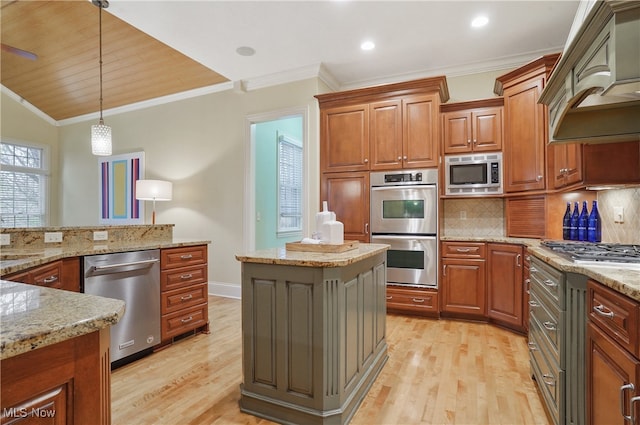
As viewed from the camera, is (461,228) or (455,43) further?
(461,228)

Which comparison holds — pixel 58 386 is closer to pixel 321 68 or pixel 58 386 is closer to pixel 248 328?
pixel 248 328

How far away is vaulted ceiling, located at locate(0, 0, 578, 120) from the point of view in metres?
3.03

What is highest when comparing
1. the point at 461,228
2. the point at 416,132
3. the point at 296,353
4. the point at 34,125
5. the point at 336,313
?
the point at 34,125

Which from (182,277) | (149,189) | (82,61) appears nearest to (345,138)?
(182,277)

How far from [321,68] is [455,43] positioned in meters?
1.55

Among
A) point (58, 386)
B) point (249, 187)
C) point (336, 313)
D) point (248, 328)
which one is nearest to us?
point (58, 386)

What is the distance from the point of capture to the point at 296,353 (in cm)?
180

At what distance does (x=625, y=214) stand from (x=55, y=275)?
12.7ft

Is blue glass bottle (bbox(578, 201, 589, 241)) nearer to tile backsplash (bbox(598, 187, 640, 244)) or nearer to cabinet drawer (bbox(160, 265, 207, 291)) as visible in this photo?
tile backsplash (bbox(598, 187, 640, 244))

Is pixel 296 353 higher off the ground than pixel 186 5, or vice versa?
pixel 186 5

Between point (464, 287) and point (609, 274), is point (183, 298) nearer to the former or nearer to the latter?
point (464, 287)

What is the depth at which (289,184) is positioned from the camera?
564cm

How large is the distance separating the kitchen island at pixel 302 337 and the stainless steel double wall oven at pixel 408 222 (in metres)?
1.76

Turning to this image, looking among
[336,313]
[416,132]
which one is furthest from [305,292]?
[416,132]
